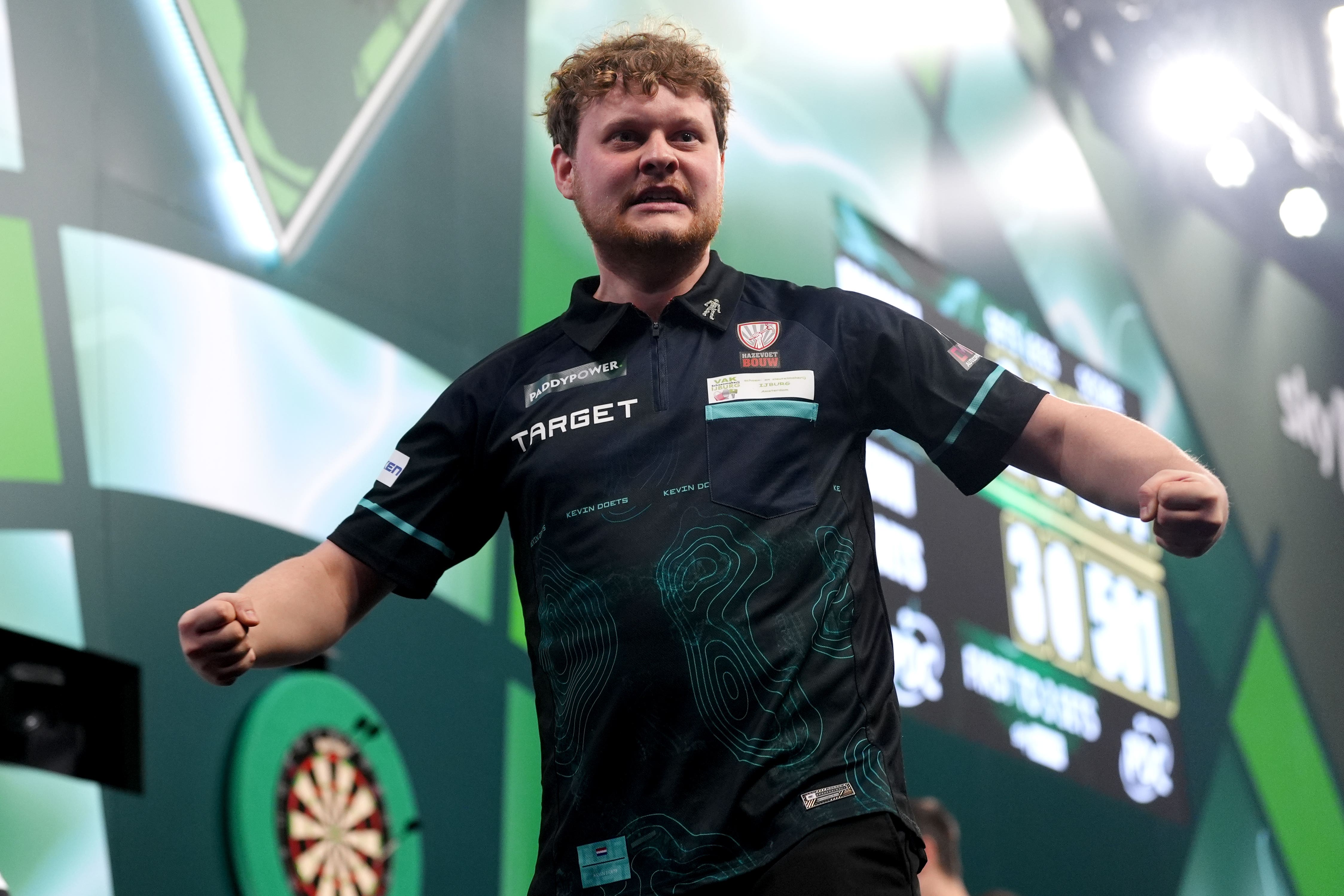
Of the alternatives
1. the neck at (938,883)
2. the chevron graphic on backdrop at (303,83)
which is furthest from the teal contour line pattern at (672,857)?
the chevron graphic on backdrop at (303,83)

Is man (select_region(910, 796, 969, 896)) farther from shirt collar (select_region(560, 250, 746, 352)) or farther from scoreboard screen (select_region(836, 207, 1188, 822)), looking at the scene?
shirt collar (select_region(560, 250, 746, 352))

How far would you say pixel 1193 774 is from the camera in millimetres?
7430

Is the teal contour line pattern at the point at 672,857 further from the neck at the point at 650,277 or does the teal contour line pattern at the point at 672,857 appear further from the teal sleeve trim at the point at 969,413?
the neck at the point at 650,277

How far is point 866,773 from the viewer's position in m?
1.60

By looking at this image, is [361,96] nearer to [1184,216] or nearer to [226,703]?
[226,703]

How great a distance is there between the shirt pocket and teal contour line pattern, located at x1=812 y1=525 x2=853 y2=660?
48 mm

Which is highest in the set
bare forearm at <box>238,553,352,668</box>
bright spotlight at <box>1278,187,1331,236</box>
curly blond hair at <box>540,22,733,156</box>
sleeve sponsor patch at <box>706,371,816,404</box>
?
bright spotlight at <box>1278,187,1331,236</box>

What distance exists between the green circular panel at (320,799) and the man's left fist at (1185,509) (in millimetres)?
2531

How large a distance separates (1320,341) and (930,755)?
602 centimetres

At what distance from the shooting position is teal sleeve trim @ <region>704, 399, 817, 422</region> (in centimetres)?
176

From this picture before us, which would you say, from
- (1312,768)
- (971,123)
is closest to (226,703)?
(971,123)

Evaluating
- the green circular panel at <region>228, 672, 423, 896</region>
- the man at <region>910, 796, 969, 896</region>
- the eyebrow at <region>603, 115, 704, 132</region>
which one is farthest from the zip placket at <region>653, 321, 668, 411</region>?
the man at <region>910, 796, 969, 896</region>

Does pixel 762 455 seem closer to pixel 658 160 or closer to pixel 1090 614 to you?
pixel 658 160

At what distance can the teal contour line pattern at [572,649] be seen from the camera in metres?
1.67
